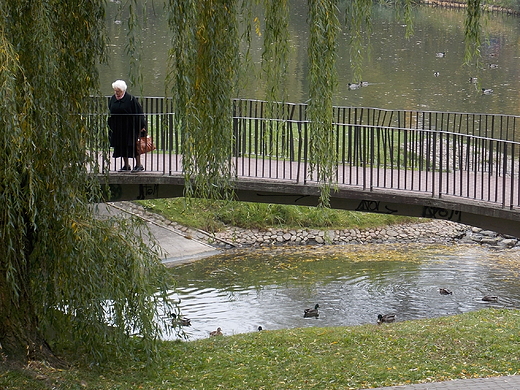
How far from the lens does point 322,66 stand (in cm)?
781

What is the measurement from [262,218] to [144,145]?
8.01m

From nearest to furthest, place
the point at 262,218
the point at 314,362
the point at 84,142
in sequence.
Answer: the point at 84,142, the point at 314,362, the point at 262,218

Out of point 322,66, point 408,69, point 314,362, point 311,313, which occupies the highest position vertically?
point 408,69

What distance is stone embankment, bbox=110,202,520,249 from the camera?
68.1 feet

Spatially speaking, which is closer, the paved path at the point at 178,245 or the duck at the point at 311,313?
the duck at the point at 311,313

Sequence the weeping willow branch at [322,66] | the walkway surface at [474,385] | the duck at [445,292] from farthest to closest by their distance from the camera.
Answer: the duck at [445,292]
the walkway surface at [474,385]
the weeping willow branch at [322,66]

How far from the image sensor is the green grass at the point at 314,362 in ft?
28.5

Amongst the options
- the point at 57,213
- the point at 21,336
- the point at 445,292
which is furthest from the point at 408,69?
the point at 57,213

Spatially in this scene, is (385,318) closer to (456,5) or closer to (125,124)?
(125,124)

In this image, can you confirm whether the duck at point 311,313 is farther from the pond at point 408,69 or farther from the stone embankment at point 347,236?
the pond at point 408,69

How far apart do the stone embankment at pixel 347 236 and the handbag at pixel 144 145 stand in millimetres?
6505

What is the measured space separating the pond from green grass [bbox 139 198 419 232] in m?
3.60

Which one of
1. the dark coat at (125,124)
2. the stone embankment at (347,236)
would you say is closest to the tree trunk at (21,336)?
the dark coat at (125,124)

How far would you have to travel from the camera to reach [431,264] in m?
18.6
